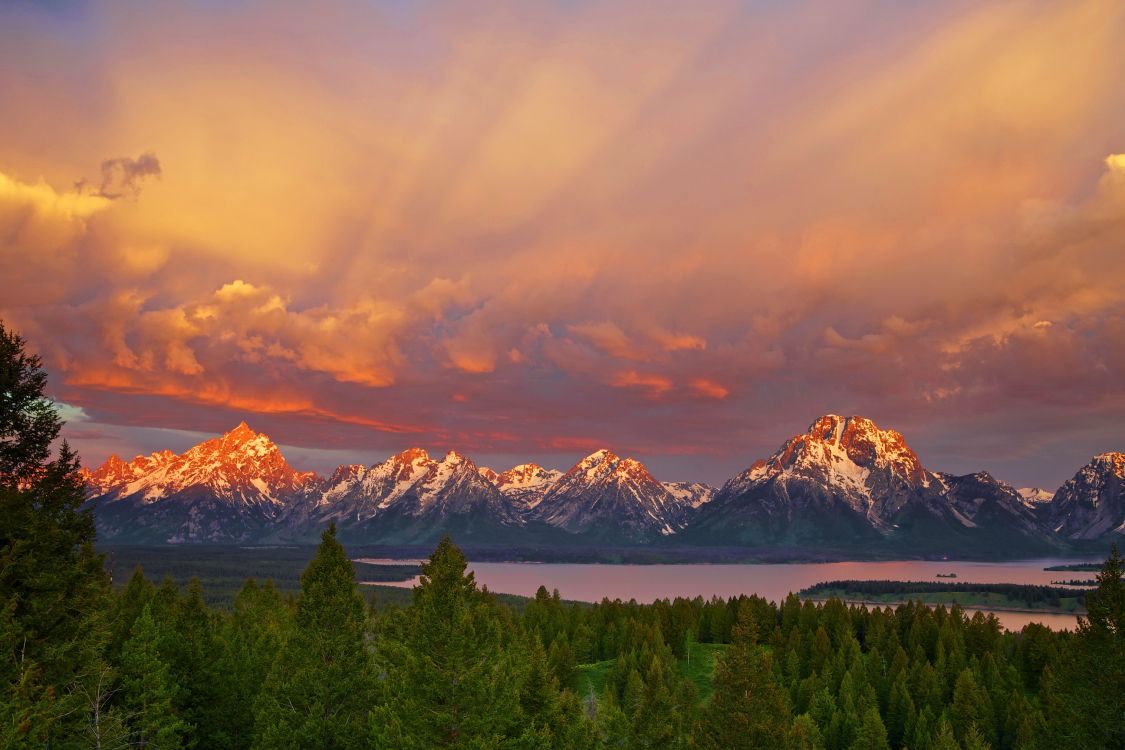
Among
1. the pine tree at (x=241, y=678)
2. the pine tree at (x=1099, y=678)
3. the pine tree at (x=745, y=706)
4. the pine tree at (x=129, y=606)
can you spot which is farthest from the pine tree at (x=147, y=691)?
the pine tree at (x=1099, y=678)

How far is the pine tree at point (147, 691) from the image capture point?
4069 centimetres

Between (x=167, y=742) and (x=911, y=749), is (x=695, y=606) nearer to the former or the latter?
(x=911, y=749)

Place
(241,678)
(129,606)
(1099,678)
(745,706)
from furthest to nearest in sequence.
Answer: (129,606), (241,678), (1099,678), (745,706)

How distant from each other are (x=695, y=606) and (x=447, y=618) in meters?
135

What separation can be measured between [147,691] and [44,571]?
12.2m

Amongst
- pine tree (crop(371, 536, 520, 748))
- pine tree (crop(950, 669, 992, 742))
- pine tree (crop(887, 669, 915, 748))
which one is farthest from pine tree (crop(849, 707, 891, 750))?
pine tree (crop(371, 536, 520, 748))

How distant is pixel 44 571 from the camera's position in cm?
3319

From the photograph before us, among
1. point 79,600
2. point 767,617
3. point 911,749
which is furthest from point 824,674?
point 79,600

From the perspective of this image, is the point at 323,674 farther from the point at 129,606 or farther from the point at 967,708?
the point at 967,708

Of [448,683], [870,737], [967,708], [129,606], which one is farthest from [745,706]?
[967,708]

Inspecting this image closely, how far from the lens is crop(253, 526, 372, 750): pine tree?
40.8 m

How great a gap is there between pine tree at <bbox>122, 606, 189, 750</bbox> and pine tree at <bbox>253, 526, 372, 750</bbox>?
4.75 metres

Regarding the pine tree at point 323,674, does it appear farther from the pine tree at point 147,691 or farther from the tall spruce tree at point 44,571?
the tall spruce tree at point 44,571

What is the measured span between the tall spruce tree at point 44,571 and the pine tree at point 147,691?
5230 millimetres
